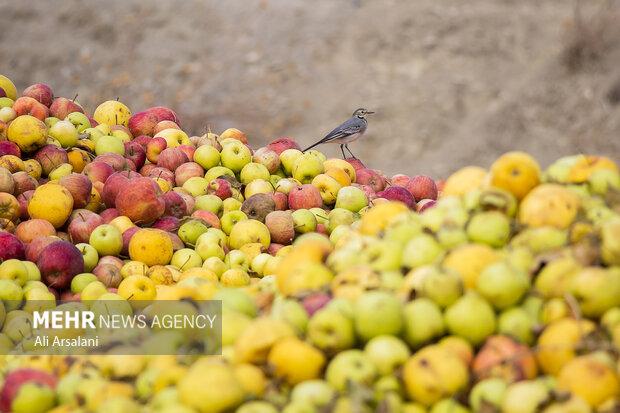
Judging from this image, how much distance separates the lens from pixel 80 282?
310 centimetres

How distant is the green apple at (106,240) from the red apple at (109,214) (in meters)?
0.22

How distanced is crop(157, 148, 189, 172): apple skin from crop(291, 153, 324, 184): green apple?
732mm

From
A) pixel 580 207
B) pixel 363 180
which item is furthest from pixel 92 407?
pixel 363 180

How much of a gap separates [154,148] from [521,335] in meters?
3.04

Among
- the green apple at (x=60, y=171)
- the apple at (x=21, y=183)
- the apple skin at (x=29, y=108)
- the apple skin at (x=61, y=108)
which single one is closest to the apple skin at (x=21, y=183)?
the apple at (x=21, y=183)

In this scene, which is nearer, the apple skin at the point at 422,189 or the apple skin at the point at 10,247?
the apple skin at the point at 10,247

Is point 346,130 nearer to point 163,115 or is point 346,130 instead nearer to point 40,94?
point 163,115

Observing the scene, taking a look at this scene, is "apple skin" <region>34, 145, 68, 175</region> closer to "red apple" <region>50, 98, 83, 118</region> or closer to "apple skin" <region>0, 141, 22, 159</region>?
"apple skin" <region>0, 141, 22, 159</region>

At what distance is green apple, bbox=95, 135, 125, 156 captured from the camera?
4.17 metres

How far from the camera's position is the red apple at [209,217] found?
12.3 ft

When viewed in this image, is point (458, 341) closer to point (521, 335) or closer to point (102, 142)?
point (521, 335)

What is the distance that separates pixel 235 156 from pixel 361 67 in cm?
665

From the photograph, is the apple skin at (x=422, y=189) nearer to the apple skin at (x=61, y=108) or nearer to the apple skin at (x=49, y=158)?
the apple skin at (x=49, y=158)

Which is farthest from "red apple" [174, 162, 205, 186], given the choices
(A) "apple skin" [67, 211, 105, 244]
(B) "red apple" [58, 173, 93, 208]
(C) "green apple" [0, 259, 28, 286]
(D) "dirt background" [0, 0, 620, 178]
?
(D) "dirt background" [0, 0, 620, 178]
